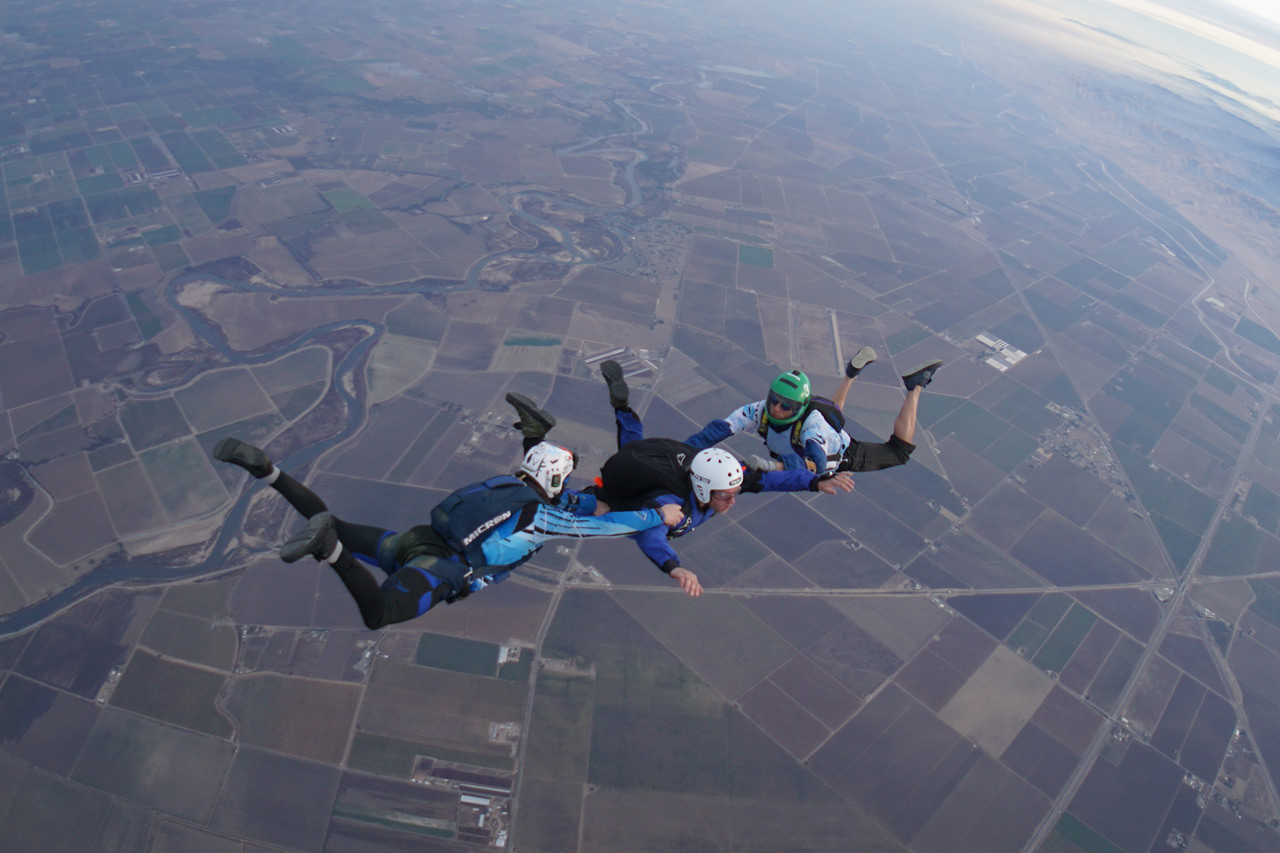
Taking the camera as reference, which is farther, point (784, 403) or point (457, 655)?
point (457, 655)

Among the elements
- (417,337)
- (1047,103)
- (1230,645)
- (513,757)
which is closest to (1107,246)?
(1230,645)

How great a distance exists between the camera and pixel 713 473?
420 inches

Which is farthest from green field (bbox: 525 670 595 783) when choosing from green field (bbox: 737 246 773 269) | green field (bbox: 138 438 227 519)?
green field (bbox: 737 246 773 269)

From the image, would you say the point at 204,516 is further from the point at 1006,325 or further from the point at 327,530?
the point at 1006,325

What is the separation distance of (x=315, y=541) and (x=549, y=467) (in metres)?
4.11

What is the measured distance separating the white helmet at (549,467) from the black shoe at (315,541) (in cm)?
354

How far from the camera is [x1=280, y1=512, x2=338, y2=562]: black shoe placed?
680cm

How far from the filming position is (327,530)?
733cm

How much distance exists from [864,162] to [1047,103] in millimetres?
104908

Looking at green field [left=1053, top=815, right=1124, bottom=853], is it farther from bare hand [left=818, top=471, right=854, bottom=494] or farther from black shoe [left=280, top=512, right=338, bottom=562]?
black shoe [left=280, top=512, right=338, bottom=562]

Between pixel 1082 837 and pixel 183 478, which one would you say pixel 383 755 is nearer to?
pixel 183 478

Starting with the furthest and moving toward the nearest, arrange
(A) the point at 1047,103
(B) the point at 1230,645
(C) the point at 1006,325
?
(A) the point at 1047,103, (C) the point at 1006,325, (B) the point at 1230,645

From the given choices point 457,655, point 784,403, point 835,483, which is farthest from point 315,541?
point 457,655

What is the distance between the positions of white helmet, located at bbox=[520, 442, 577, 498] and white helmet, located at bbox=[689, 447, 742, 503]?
6.87ft
